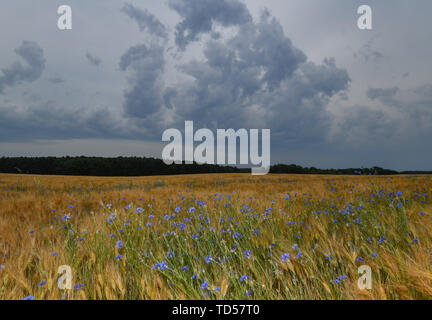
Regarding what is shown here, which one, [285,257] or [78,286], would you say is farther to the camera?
[285,257]

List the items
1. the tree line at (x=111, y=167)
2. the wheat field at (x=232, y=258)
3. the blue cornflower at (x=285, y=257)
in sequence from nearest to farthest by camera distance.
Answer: the wheat field at (x=232, y=258)
the blue cornflower at (x=285, y=257)
the tree line at (x=111, y=167)

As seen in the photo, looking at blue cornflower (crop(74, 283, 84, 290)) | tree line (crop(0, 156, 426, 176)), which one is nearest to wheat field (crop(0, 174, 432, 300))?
blue cornflower (crop(74, 283, 84, 290))

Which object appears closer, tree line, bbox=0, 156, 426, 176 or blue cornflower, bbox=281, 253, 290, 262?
blue cornflower, bbox=281, 253, 290, 262

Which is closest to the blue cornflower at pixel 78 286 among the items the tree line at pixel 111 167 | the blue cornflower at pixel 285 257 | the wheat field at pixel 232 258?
the wheat field at pixel 232 258

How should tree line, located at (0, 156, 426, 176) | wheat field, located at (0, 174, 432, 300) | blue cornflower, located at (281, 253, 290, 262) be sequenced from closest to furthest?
1. wheat field, located at (0, 174, 432, 300)
2. blue cornflower, located at (281, 253, 290, 262)
3. tree line, located at (0, 156, 426, 176)

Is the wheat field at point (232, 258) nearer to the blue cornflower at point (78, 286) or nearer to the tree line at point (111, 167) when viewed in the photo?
the blue cornflower at point (78, 286)

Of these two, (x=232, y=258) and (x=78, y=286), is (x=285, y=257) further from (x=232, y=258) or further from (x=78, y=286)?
(x=78, y=286)

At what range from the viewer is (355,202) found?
4.16m

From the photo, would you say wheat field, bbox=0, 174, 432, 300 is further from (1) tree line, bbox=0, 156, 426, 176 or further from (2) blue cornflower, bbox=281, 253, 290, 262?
(1) tree line, bbox=0, 156, 426, 176

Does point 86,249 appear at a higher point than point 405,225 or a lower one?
lower

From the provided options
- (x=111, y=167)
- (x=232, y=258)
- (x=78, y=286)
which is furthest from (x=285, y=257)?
(x=111, y=167)
